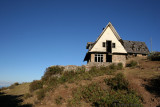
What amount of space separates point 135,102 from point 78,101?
209 inches

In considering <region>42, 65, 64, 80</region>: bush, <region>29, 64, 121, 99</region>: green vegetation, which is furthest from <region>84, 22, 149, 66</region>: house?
<region>42, 65, 64, 80</region>: bush

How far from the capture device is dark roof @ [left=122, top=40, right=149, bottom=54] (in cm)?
4395

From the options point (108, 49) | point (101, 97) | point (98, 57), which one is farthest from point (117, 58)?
point (101, 97)

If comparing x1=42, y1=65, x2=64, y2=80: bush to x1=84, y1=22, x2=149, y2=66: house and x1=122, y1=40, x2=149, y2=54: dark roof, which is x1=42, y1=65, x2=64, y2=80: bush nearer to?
x1=84, y1=22, x2=149, y2=66: house

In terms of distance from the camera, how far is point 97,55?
27.3 m

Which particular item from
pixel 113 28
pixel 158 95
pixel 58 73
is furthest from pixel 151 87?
pixel 113 28

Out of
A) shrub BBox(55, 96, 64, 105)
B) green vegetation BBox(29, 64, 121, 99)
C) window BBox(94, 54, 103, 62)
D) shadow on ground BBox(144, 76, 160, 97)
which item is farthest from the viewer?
window BBox(94, 54, 103, 62)

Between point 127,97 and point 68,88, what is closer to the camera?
point 127,97

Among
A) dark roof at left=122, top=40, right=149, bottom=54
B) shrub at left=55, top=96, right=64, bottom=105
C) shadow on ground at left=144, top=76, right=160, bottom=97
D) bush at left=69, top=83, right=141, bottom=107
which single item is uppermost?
dark roof at left=122, top=40, right=149, bottom=54

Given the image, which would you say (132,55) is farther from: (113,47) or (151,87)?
(151,87)

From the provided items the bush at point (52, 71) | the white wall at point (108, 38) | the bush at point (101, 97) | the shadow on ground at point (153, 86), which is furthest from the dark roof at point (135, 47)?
the bush at point (101, 97)

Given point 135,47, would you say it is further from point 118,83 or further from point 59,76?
point 59,76

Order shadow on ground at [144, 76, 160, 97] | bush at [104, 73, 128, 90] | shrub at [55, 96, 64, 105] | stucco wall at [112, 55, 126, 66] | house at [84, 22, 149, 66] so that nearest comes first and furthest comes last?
shadow on ground at [144, 76, 160, 97] < shrub at [55, 96, 64, 105] < bush at [104, 73, 128, 90] < house at [84, 22, 149, 66] < stucco wall at [112, 55, 126, 66]

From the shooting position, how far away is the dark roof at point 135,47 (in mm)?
43950
